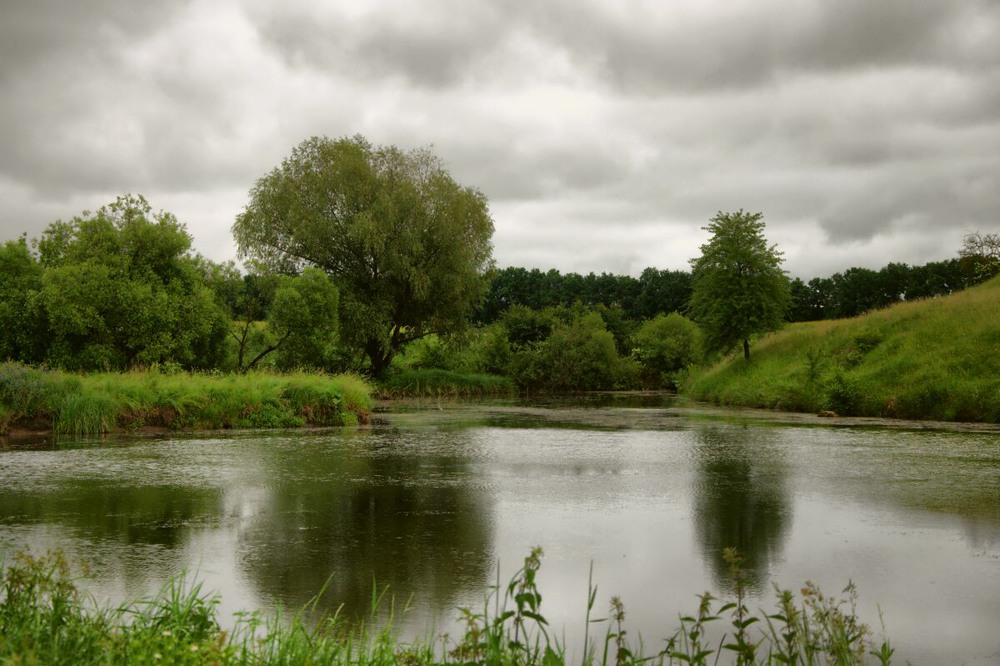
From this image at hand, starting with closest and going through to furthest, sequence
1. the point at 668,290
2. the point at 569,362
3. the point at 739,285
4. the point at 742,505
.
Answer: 1. the point at 742,505
2. the point at 739,285
3. the point at 569,362
4. the point at 668,290

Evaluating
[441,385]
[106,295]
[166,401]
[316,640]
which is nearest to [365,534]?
[316,640]

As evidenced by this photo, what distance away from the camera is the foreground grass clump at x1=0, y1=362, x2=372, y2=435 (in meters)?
16.5

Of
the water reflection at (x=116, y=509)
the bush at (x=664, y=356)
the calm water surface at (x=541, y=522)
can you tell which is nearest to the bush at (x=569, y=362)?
the bush at (x=664, y=356)

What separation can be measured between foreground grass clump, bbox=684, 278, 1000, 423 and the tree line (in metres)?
1.65

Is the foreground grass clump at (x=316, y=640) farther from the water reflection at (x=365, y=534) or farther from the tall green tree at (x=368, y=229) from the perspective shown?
the tall green tree at (x=368, y=229)

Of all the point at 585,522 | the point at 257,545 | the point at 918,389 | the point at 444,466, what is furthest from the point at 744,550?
the point at 918,389

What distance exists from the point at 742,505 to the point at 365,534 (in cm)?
431

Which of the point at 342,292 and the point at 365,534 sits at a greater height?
the point at 342,292

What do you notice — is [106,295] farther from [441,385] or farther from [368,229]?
[441,385]

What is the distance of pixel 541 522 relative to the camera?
800 cm

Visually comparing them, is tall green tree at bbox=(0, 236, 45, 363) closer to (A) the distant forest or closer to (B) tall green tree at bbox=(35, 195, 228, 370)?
(B) tall green tree at bbox=(35, 195, 228, 370)

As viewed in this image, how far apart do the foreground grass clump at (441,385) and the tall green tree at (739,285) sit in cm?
1297

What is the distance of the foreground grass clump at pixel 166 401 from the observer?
1648 centimetres

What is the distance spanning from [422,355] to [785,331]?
20.6 meters
